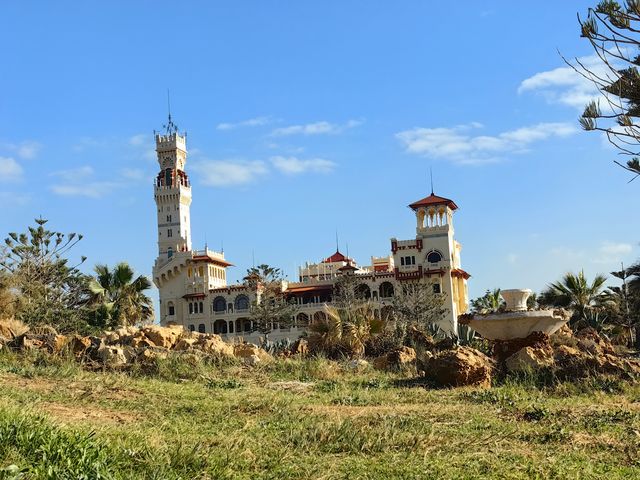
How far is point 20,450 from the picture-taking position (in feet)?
19.9

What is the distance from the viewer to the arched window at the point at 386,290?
2485 inches

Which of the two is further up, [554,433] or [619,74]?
[619,74]

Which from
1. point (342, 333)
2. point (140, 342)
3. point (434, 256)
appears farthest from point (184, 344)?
point (434, 256)

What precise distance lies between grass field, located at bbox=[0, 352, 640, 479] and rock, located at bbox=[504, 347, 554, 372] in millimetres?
1041

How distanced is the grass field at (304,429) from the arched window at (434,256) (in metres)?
49.5

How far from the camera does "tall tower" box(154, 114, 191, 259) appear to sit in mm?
75750

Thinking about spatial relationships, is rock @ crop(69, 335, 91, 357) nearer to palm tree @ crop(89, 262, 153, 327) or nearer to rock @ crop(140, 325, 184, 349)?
rock @ crop(140, 325, 184, 349)

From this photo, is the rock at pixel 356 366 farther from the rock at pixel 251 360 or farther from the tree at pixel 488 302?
the tree at pixel 488 302

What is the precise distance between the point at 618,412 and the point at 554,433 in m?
1.85

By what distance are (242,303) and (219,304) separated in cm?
223

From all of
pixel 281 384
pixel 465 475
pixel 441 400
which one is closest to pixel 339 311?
pixel 281 384

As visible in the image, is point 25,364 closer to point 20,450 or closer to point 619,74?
point 20,450

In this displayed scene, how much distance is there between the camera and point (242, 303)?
66.5 m

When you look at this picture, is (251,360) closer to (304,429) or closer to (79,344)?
(79,344)
